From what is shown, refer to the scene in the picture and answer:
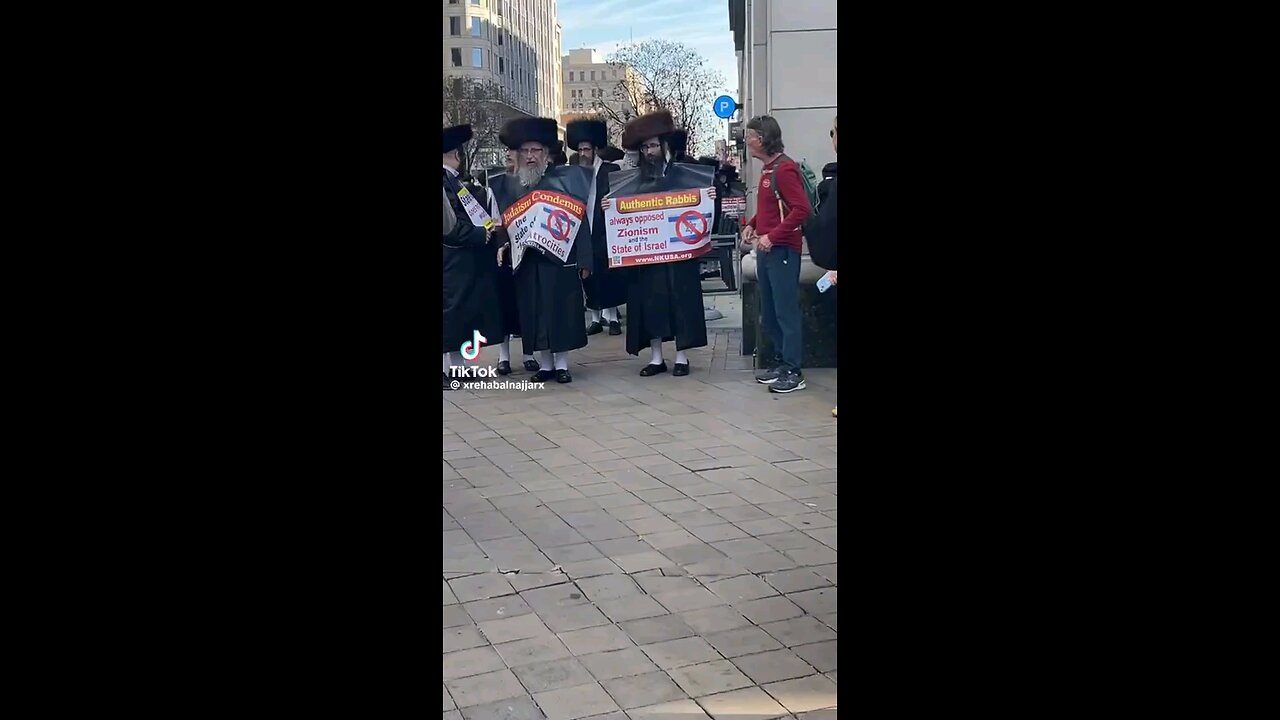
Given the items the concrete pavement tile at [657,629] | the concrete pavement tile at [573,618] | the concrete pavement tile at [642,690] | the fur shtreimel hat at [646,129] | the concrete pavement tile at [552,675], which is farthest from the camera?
the fur shtreimel hat at [646,129]

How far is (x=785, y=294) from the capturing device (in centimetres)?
844

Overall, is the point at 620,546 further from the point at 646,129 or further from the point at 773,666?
the point at 646,129

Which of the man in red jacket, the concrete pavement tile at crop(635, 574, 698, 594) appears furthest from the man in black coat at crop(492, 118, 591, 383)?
the concrete pavement tile at crop(635, 574, 698, 594)

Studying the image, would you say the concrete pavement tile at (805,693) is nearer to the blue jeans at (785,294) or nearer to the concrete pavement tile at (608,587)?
the concrete pavement tile at (608,587)

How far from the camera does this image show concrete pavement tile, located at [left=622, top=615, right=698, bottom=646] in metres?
3.84

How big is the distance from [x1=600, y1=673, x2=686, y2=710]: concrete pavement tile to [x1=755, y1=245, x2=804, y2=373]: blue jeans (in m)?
5.09

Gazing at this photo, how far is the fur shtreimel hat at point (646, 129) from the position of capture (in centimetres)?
909

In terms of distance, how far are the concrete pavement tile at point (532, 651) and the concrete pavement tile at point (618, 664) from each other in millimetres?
102

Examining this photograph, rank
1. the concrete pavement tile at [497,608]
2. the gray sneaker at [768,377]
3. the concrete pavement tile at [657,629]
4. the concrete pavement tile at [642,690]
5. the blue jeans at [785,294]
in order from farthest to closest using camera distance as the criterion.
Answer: the gray sneaker at [768,377] < the blue jeans at [785,294] < the concrete pavement tile at [497,608] < the concrete pavement tile at [657,629] < the concrete pavement tile at [642,690]

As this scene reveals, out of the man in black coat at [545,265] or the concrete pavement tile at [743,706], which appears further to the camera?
the man in black coat at [545,265]

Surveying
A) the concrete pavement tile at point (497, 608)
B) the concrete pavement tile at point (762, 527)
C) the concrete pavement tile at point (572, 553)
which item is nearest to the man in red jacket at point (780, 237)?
the concrete pavement tile at point (762, 527)
